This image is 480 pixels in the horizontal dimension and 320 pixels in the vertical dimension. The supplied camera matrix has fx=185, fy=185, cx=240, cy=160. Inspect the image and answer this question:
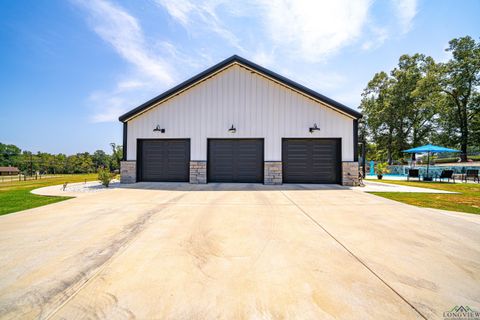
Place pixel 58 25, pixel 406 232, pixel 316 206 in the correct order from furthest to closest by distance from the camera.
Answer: pixel 58 25 < pixel 316 206 < pixel 406 232

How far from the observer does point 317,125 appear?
31.8 ft

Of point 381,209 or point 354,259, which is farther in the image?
point 381,209

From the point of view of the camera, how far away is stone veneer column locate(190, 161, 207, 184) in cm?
980

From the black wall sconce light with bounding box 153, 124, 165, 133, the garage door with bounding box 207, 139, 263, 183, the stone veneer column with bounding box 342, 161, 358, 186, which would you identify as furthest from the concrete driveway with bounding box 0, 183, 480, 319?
the black wall sconce light with bounding box 153, 124, 165, 133

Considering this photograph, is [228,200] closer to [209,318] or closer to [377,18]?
[209,318]

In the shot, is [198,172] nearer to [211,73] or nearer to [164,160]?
[164,160]

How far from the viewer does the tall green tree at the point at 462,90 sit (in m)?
22.5

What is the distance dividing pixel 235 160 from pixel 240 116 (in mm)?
2374

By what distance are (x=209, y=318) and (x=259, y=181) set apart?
854cm

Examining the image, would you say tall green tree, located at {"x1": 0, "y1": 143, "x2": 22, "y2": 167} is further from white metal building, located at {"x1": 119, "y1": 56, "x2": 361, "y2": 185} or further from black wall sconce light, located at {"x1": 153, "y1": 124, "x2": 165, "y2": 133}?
black wall sconce light, located at {"x1": 153, "y1": 124, "x2": 165, "y2": 133}

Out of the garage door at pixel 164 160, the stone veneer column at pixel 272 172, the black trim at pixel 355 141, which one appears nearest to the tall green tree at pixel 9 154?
the garage door at pixel 164 160

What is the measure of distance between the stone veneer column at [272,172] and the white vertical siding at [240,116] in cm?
31

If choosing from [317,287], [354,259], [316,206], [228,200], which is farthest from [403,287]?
[228,200]

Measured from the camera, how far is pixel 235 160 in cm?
1005
